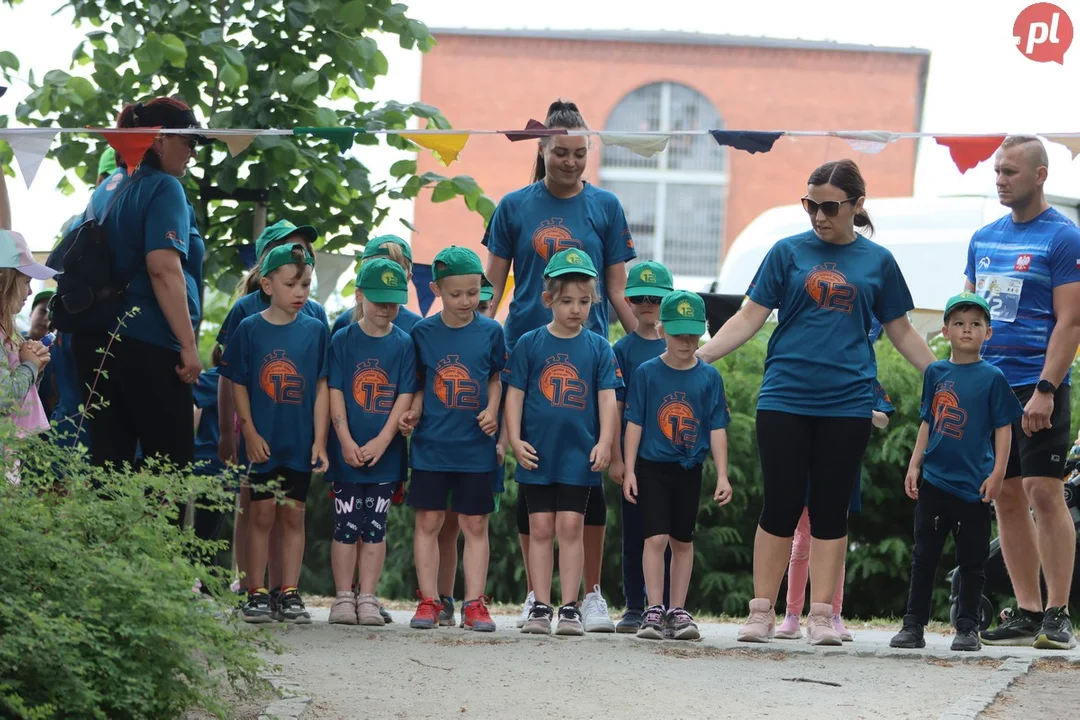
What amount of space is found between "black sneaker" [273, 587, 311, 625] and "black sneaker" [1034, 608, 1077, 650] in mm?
3245

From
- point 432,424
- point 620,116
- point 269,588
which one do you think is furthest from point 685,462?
point 620,116

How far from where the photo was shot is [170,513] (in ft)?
14.7

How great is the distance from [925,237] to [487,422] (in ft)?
33.0

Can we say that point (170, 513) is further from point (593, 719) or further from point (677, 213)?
point (677, 213)

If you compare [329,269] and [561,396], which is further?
[329,269]

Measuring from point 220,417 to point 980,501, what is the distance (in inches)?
140

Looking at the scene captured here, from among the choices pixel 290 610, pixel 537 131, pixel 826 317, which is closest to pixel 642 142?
pixel 537 131

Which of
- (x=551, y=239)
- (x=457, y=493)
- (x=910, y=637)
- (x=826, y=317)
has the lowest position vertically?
(x=910, y=637)

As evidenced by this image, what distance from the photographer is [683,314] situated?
6.78m

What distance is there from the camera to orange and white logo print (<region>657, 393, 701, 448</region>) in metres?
6.80

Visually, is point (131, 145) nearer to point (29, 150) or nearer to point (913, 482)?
point (29, 150)

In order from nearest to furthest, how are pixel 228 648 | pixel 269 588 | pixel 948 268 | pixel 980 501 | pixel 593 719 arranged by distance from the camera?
pixel 228 648, pixel 593 719, pixel 980 501, pixel 269 588, pixel 948 268

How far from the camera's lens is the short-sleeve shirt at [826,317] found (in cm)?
631

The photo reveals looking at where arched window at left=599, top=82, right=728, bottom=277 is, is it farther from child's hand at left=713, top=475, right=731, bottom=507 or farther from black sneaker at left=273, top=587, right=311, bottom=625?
child's hand at left=713, top=475, right=731, bottom=507
